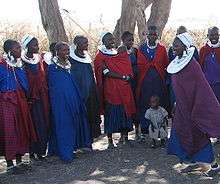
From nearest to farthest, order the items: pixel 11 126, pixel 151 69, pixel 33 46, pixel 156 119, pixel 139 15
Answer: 1. pixel 11 126
2. pixel 33 46
3. pixel 156 119
4. pixel 151 69
5. pixel 139 15

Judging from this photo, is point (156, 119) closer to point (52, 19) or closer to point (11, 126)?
point (11, 126)

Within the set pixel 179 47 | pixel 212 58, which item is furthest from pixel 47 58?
pixel 212 58

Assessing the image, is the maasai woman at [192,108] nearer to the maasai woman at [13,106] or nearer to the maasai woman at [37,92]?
the maasai woman at [37,92]

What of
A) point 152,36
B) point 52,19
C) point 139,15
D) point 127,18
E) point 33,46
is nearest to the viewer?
point 33,46

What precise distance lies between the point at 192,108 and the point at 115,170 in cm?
142

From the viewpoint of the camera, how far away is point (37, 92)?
25.9 feet

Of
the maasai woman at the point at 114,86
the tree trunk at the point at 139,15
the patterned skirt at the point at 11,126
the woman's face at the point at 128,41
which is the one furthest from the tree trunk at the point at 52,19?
the patterned skirt at the point at 11,126

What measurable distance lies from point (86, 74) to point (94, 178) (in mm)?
1822

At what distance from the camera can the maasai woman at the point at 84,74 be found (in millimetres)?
8305

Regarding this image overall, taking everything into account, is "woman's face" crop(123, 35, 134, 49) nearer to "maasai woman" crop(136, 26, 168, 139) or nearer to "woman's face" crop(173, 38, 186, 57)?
"maasai woman" crop(136, 26, 168, 139)

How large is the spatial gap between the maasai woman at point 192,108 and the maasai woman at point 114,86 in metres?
1.59

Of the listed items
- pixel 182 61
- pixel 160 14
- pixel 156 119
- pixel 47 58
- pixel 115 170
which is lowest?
pixel 115 170

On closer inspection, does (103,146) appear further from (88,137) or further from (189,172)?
(189,172)

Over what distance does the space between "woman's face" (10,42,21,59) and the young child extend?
2.21 m
